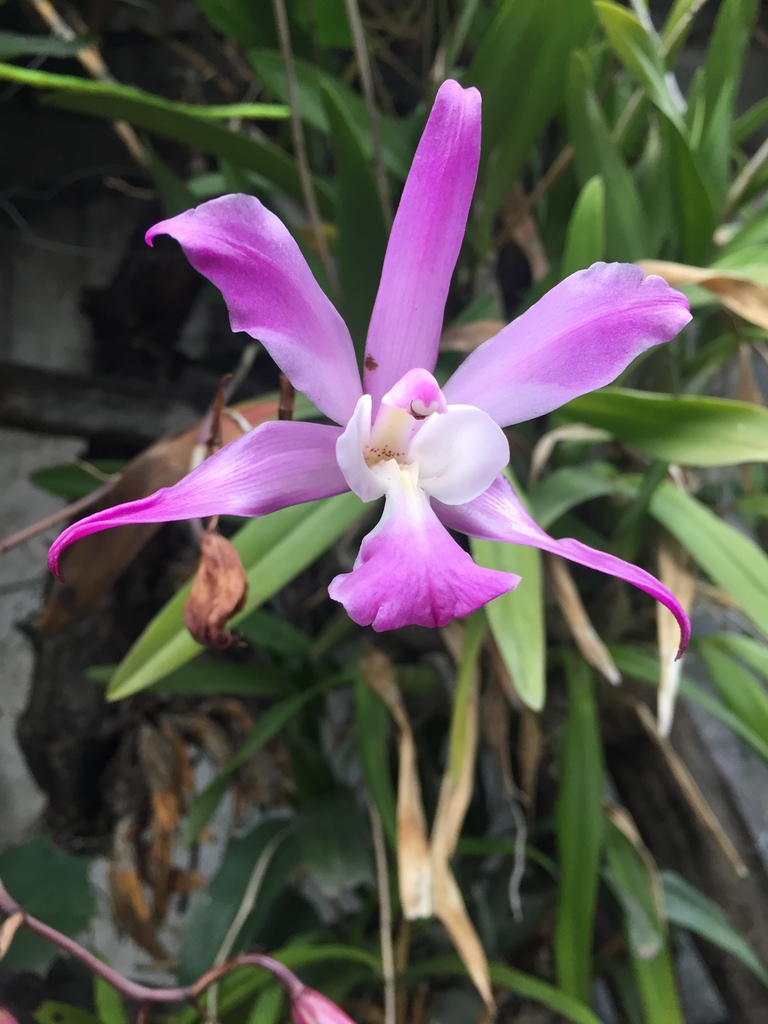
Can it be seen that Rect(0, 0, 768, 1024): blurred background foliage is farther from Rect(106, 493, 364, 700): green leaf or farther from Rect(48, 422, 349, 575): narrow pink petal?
Rect(48, 422, 349, 575): narrow pink petal

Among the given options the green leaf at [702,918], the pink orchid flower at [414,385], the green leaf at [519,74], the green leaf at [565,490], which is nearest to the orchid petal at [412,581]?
the pink orchid flower at [414,385]

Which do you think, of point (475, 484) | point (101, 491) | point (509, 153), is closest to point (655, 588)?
point (475, 484)

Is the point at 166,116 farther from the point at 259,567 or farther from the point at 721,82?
the point at 721,82

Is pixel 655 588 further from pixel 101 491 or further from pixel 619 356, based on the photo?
pixel 101 491

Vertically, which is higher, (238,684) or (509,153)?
(509,153)

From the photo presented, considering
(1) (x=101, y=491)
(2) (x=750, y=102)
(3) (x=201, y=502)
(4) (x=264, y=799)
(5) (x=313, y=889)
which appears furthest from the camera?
(2) (x=750, y=102)

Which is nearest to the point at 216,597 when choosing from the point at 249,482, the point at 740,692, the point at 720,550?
the point at 249,482
